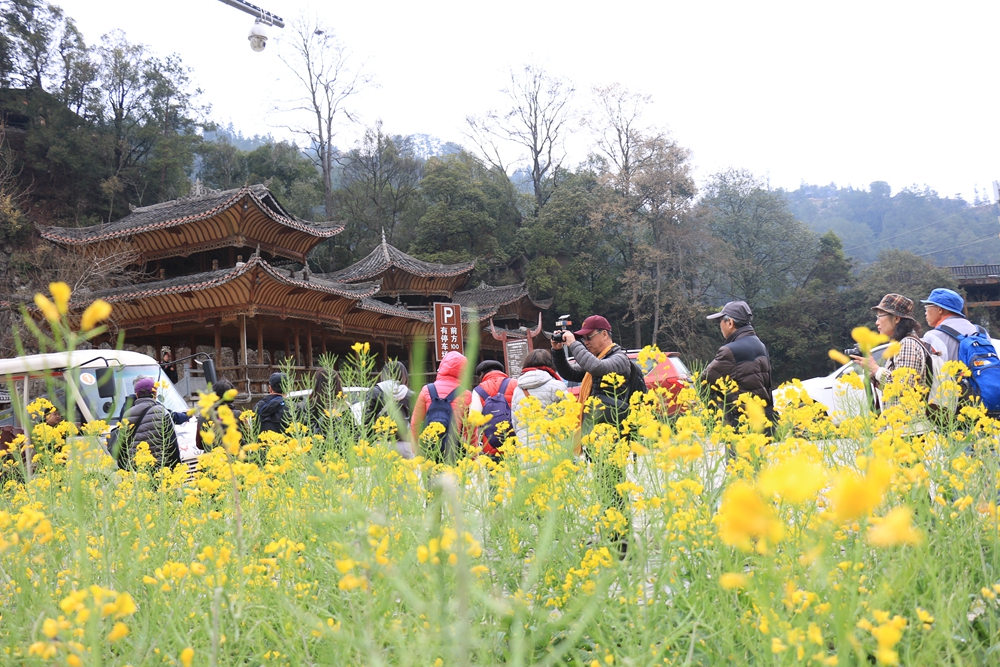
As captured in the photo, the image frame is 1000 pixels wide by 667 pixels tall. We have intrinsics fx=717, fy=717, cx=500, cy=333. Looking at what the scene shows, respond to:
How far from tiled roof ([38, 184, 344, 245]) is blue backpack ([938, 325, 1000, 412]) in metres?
14.1

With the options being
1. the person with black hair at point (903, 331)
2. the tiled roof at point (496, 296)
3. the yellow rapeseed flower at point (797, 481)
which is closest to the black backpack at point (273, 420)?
the person with black hair at point (903, 331)

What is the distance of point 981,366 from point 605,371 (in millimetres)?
1428

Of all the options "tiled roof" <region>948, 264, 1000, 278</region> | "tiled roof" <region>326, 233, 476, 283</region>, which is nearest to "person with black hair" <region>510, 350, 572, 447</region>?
"tiled roof" <region>326, 233, 476, 283</region>

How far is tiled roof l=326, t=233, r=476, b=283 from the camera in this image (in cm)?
2158

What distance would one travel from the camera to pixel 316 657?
164 cm

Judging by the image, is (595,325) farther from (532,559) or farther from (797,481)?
(797,481)

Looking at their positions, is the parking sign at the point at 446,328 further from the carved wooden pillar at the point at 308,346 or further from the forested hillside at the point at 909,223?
the forested hillside at the point at 909,223

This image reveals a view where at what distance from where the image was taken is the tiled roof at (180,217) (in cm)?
1495

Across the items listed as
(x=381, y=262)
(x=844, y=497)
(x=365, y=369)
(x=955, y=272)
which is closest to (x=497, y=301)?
(x=381, y=262)

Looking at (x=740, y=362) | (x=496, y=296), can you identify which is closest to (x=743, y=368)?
(x=740, y=362)

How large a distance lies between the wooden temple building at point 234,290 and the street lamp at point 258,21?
21.9 ft

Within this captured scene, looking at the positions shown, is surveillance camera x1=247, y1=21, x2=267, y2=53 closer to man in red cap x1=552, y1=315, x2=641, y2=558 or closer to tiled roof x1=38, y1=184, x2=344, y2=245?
man in red cap x1=552, y1=315, x2=641, y2=558

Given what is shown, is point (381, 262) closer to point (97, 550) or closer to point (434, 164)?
point (434, 164)

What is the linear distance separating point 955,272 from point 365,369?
32.8 metres
